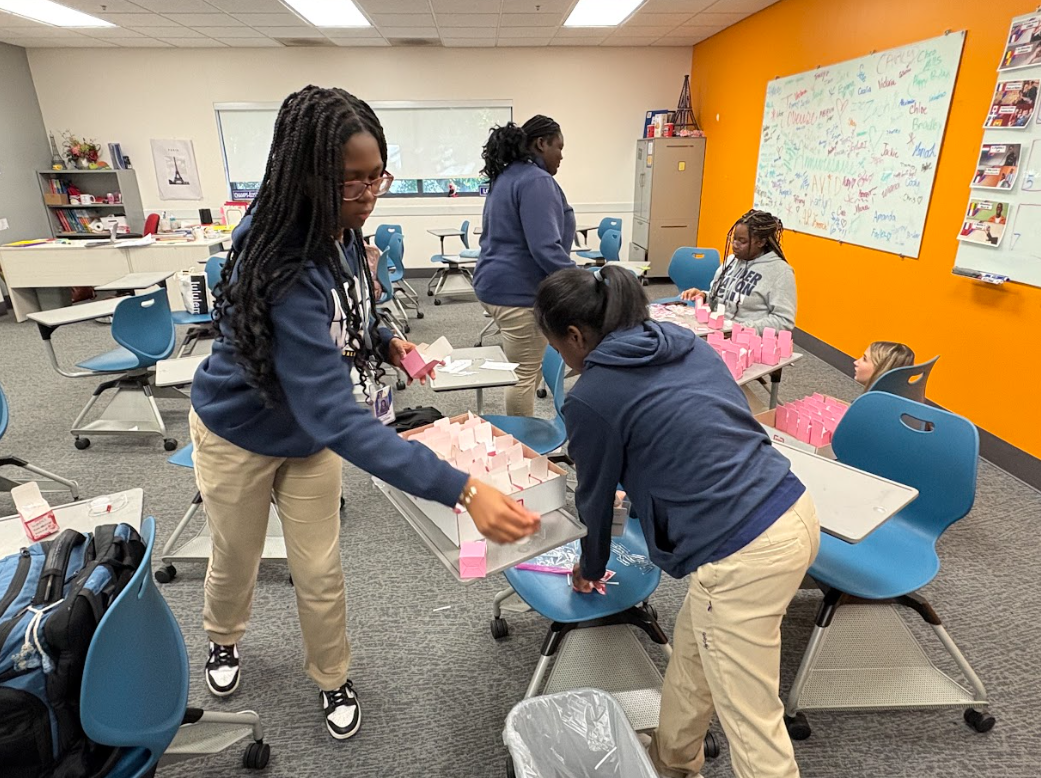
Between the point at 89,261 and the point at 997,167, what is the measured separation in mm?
6957

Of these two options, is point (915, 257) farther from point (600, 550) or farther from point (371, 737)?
point (371, 737)

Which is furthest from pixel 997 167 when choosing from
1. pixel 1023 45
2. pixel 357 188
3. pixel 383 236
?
pixel 383 236

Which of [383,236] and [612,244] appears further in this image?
[612,244]

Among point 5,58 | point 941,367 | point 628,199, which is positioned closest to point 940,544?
point 941,367

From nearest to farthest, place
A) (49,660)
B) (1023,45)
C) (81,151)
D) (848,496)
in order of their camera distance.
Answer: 1. (49,660)
2. (848,496)
3. (1023,45)
4. (81,151)

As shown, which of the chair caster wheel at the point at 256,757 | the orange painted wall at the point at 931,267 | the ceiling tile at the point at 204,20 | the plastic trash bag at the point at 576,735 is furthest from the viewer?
the ceiling tile at the point at 204,20

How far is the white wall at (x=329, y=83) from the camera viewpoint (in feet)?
22.9

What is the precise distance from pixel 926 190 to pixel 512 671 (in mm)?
3563

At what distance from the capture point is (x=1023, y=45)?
2809mm

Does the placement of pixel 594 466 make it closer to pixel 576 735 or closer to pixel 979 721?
pixel 576 735

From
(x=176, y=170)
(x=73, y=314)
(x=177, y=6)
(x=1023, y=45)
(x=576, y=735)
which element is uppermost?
(x=177, y=6)

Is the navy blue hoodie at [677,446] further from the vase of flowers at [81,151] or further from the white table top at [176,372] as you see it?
the vase of flowers at [81,151]

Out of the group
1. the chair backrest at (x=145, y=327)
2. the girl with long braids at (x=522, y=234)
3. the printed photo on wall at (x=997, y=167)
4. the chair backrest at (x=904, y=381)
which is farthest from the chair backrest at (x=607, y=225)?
the chair backrest at (x=904, y=381)

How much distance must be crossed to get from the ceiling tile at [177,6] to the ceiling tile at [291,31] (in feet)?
2.70
